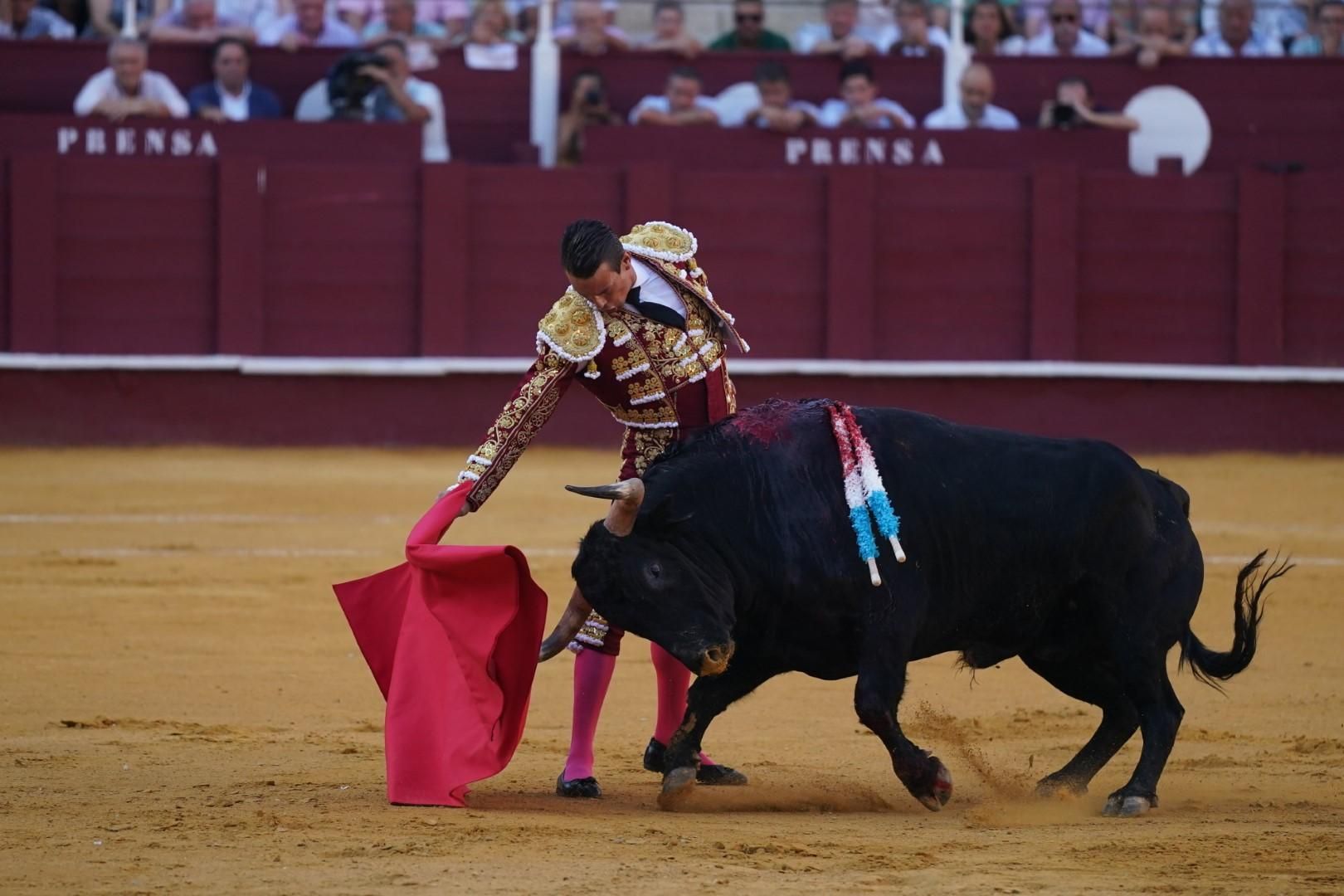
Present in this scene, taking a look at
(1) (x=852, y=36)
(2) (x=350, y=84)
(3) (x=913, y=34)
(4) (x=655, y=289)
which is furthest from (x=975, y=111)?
(4) (x=655, y=289)

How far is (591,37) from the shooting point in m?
9.90

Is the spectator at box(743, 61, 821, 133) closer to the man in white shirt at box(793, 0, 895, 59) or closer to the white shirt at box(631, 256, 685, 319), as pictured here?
the man in white shirt at box(793, 0, 895, 59)

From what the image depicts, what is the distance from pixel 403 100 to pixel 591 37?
1028 mm

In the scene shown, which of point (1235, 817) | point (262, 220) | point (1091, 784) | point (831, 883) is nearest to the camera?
point (831, 883)

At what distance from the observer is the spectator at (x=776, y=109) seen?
31.3 ft

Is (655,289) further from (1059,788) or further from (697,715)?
(1059,788)

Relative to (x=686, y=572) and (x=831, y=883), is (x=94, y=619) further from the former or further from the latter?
(x=831, y=883)

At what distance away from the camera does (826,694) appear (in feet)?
17.3

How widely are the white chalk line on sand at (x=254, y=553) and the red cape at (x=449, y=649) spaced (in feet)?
9.53

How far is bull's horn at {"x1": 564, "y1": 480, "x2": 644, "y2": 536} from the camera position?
3547mm

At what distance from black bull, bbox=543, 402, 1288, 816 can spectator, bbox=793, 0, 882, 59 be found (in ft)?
20.4

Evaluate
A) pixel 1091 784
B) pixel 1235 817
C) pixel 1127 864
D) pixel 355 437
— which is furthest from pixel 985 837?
pixel 355 437

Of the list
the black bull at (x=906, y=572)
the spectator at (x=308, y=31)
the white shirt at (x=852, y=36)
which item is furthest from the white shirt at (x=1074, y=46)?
the black bull at (x=906, y=572)

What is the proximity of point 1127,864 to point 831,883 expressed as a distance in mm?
503
